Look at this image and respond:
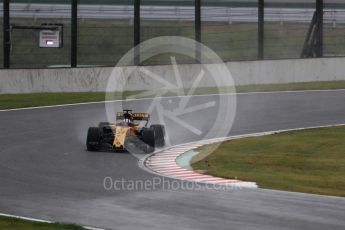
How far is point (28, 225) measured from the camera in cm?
1311

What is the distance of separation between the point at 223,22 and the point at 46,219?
86.0 feet

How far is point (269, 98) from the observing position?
3259cm

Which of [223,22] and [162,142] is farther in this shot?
[223,22]

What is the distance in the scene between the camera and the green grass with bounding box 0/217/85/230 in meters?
12.9

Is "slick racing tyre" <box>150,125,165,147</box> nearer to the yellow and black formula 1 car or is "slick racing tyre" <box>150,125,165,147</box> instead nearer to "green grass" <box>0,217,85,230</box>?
the yellow and black formula 1 car

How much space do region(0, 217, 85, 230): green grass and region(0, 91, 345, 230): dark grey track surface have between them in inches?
18.0

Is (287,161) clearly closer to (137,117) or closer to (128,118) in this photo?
(137,117)

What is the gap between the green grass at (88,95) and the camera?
30859 millimetres

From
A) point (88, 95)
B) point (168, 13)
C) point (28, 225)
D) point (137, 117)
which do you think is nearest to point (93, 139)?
point (137, 117)

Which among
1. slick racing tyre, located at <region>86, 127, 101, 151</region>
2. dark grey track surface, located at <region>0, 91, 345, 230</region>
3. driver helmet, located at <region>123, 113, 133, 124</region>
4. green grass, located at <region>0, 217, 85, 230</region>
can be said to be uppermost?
driver helmet, located at <region>123, 113, 133, 124</region>

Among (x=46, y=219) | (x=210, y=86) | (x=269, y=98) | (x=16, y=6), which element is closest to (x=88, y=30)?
(x=16, y=6)

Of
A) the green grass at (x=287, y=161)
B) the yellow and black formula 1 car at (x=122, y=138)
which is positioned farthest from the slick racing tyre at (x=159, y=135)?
the green grass at (x=287, y=161)

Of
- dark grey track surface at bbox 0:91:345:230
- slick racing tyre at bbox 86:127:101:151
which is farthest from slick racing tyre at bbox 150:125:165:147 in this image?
slick racing tyre at bbox 86:127:101:151

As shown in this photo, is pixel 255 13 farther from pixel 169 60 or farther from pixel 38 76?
pixel 38 76
